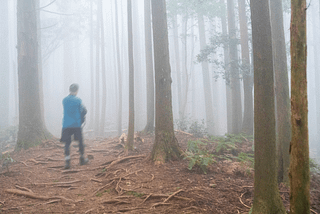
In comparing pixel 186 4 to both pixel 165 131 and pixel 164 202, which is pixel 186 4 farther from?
pixel 164 202

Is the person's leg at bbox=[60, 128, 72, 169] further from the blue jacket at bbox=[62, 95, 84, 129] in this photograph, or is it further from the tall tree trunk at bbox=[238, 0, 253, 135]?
the tall tree trunk at bbox=[238, 0, 253, 135]

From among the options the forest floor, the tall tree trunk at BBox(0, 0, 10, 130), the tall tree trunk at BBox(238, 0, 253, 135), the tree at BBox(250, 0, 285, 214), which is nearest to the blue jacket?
the forest floor

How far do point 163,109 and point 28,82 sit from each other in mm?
6047

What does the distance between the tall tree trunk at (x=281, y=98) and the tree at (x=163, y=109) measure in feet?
8.03

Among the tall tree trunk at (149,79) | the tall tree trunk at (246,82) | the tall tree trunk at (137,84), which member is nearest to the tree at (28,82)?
the tall tree trunk at (149,79)

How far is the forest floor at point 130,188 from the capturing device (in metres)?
3.48

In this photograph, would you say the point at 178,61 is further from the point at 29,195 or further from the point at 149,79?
the point at 29,195

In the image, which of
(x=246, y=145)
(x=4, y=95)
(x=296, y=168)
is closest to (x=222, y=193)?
(x=296, y=168)

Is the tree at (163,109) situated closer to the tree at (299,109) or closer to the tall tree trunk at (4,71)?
the tree at (299,109)

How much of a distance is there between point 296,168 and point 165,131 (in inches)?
158

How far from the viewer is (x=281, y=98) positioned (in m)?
4.63

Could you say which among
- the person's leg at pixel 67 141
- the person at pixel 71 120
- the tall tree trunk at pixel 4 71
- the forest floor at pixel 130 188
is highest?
the tall tree trunk at pixel 4 71

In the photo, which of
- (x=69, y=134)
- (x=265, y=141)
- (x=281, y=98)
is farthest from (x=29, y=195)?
(x=281, y=98)

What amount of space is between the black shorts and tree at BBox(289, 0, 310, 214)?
18.1 ft
